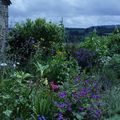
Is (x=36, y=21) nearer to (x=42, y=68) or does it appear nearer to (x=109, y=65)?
(x=109, y=65)

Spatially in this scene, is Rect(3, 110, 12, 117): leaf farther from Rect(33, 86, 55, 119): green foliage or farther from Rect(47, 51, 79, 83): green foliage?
Rect(47, 51, 79, 83): green foliage

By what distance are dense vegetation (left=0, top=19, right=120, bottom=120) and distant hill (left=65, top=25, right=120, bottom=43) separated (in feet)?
3.18

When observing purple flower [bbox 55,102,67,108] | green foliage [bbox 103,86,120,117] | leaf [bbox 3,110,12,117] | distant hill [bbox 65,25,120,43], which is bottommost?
green foliage [bbox 103,86,120,117]

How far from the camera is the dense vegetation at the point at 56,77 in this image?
6.94 m

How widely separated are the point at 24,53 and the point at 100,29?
634 cm

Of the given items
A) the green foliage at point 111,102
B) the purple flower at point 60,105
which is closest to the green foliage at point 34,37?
the green foliage at point 111,102

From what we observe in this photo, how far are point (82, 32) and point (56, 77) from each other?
7766 millimetres

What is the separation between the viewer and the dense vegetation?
6.94 metres

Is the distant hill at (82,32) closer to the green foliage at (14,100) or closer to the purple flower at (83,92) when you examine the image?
the purple flower at (83,92)

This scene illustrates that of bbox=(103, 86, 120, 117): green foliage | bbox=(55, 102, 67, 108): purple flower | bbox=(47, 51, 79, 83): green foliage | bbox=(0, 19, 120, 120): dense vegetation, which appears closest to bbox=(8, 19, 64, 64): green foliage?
bbox=(0, 19, 120, 120): dense vegetation

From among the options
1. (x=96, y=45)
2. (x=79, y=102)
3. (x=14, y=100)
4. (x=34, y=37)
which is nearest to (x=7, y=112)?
(x=14, y=100)

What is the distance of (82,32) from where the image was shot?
1828cm

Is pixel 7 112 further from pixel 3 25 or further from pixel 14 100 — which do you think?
pixel 3 25

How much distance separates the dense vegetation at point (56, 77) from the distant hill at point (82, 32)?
970mm
